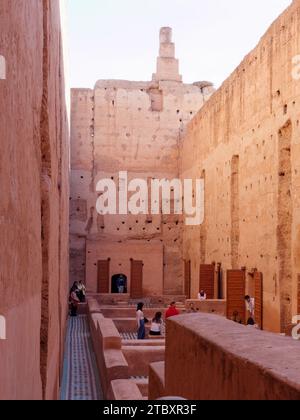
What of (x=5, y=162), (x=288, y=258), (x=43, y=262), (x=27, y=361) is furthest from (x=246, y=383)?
(x=288, y=258)

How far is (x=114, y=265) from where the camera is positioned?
76.6ft

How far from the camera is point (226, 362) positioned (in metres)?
3.61

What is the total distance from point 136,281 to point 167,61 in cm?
933

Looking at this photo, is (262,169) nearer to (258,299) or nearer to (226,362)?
(258,299)

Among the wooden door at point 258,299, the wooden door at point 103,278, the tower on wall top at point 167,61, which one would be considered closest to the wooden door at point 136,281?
the wooden door at point 103,278

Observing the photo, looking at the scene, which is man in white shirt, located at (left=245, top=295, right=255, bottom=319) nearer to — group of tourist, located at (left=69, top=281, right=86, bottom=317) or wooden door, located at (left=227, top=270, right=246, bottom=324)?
wooden door, located at (left=227, top=270, right=246, bottom=324)

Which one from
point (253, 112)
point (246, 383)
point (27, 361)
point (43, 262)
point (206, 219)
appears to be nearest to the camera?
point (246, 383)

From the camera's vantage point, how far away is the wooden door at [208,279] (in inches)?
724

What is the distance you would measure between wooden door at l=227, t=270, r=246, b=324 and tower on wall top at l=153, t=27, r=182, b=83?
12.0m

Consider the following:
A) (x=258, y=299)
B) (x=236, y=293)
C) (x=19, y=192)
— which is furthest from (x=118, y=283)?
(x=19, y=192)

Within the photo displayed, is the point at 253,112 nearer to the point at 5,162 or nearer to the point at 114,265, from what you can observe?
the point at 114,265

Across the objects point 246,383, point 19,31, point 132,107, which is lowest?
point 246,383

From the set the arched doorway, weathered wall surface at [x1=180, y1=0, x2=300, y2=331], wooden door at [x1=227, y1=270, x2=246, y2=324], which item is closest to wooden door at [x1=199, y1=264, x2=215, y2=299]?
weathered wall surface at [x1=180, y1=0, x2=300, y2=331]

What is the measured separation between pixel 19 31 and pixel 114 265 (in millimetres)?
20523
